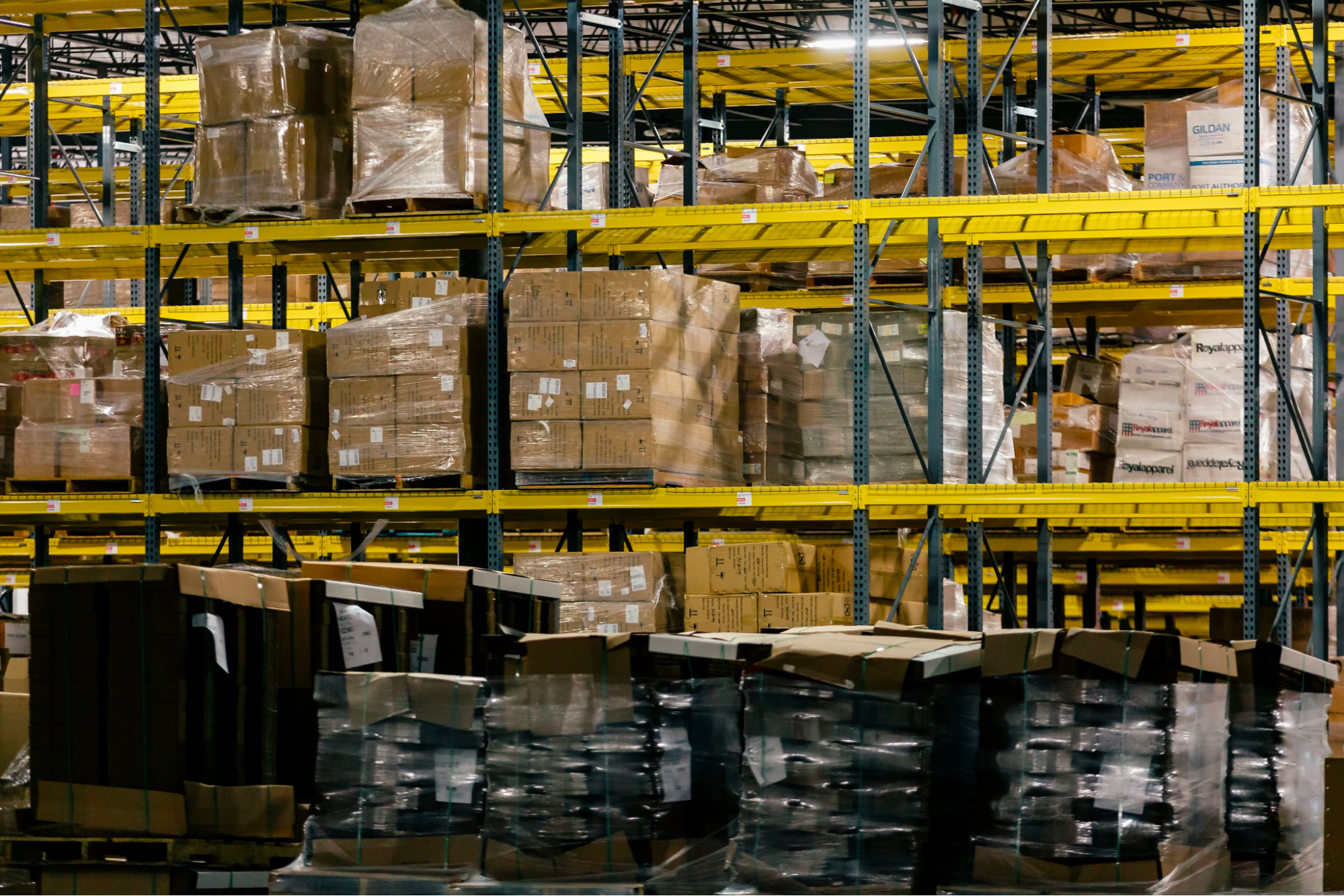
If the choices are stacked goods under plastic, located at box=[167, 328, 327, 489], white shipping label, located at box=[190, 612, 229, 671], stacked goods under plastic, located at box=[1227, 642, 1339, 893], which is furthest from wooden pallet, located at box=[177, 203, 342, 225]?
stacked goods under plastic, located at box=[1227, 642, 1339, 893]

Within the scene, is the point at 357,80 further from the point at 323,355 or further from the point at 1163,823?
the point at 1163,823

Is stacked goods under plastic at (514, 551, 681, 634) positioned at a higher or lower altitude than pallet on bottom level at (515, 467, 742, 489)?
lower

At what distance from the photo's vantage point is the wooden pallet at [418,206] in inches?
399

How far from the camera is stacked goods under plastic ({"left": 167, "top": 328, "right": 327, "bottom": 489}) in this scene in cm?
1016

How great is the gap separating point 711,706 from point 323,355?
18.0 ft

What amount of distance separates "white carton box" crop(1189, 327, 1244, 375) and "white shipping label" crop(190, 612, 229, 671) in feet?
22.1

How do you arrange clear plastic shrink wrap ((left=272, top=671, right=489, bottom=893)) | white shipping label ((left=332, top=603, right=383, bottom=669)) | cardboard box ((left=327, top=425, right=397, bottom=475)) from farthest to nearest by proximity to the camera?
cardboard box ((left=327, top=425, right=397, bottom=475))
white shipping label ((left=332, top=603, right=383, bottom=669))
clear plastic shrink wrap ((left=272, top=671, right=489, bottom=893))

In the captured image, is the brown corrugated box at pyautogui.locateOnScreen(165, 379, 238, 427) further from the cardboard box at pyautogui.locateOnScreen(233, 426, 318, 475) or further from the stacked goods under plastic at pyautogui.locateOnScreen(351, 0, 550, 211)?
the stacked goods under plastic at pyautogui.locateOnScreen(351, 0, 550, 211)

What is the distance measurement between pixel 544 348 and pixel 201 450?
91.7 inches

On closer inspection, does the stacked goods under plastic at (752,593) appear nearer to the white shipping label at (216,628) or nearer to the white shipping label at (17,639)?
the white shipping label at (17,639)

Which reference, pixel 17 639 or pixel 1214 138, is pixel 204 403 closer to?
pixel 17 639

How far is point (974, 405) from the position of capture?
10312 mm

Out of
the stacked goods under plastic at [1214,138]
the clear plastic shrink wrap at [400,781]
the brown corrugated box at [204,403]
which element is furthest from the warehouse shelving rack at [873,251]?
the clear plastic shrink wrap at [400,781]

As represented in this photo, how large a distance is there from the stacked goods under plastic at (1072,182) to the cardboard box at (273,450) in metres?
4.81
